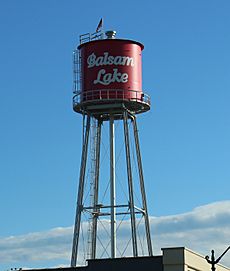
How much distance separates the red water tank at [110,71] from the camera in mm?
70562

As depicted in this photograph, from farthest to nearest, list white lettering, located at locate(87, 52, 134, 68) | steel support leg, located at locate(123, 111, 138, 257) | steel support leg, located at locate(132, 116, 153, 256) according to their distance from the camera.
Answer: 1. white lettering, located at locate(87, 52, 134, 68)
2. steel support leg, located at locate(132, 116, 153, 256)
3. steel support leg, located at locate(123, 111, 138, 257)

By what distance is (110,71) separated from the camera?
70.8m

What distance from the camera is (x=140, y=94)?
7156 centimetres

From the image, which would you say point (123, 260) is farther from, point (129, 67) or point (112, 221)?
point (129, 67)

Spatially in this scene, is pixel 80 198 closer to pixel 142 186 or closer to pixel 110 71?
pixel 142 186

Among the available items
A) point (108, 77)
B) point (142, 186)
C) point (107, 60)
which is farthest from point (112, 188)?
point (107, 60)

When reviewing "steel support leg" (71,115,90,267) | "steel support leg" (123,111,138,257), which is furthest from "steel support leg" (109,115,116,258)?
"steel support leg" (71,115,90,267)

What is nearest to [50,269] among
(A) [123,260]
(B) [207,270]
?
(A) [123,260]

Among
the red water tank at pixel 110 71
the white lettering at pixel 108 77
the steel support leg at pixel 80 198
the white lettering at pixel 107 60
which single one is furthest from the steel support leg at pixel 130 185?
the white lettering at pixel 107 60

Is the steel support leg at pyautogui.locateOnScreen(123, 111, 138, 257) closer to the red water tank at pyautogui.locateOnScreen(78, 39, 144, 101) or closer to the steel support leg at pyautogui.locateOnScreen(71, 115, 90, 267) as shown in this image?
the red water tank at pyautogui.locateOnScreen(78, 39, 144, 101)

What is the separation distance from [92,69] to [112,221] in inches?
394

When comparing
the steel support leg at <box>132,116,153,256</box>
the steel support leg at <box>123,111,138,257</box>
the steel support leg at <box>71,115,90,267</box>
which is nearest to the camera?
the steel support leg at <box>123,111,138,257</box>

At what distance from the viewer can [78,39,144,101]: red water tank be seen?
232 feet

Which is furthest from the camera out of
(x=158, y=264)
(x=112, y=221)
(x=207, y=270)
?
(x=112, y=221)
